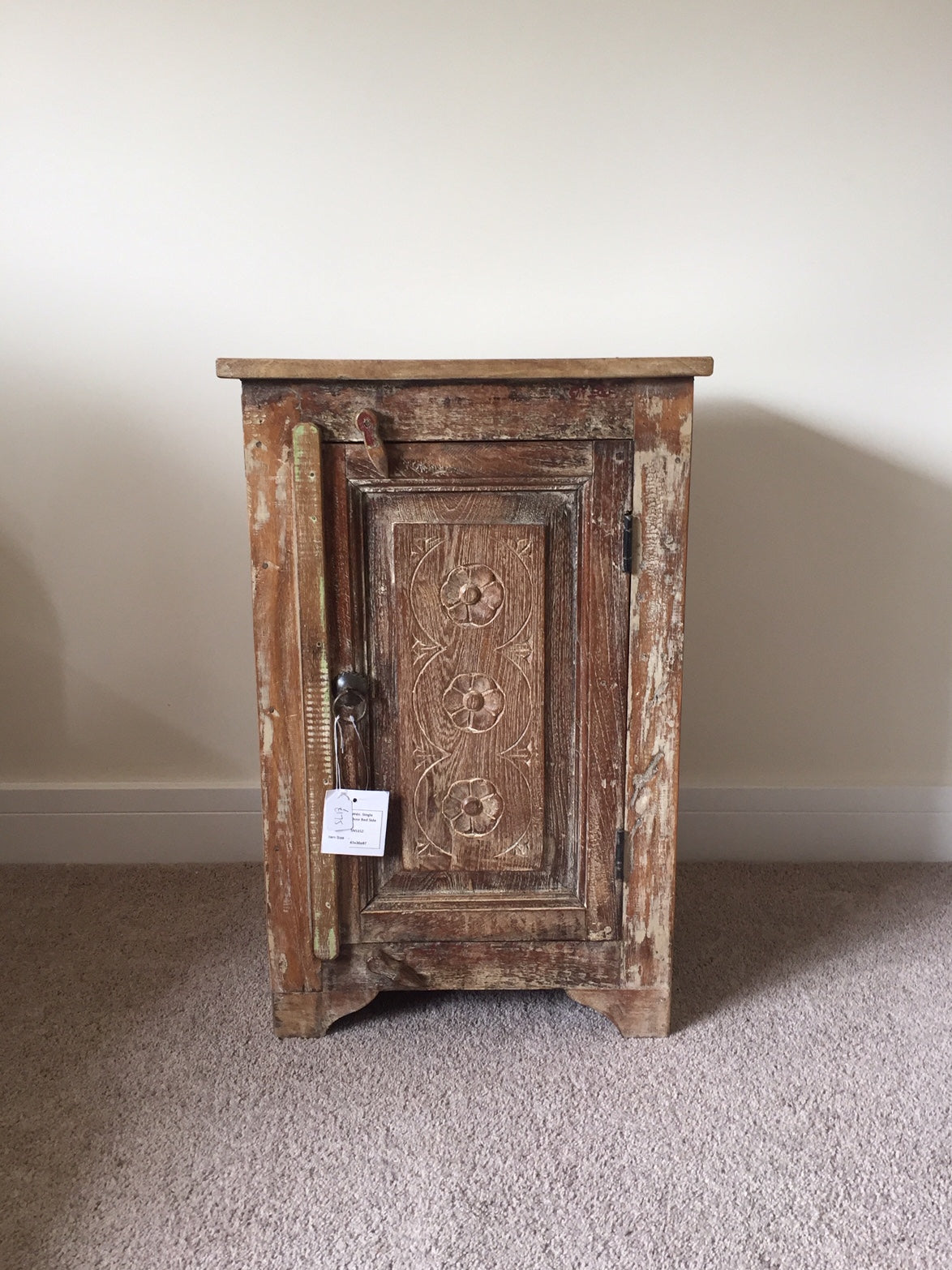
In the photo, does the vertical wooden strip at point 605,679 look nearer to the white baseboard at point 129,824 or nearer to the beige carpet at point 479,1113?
the beige carpet at point 479,1113

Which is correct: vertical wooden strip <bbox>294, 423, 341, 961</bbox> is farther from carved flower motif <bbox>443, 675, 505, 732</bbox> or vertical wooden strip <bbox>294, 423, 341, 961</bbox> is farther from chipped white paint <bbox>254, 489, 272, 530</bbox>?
carved flower motif <bbox>443, 675, 505, 732</bbox>

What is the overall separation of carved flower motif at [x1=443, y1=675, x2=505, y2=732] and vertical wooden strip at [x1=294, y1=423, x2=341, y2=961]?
0.52 ft

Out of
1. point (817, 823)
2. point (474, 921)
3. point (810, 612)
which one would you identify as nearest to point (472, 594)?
point (474, 921)

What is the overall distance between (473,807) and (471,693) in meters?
0.15

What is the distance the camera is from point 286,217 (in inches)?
58.2

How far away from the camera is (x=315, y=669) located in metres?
1.09

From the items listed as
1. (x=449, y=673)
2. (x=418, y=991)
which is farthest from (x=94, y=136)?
(x=418, y=991)

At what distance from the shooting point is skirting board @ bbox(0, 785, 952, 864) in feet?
5.47

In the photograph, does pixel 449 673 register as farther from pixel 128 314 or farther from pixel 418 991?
→ pixel 128 314

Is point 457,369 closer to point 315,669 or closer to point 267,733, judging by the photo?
point 315,669

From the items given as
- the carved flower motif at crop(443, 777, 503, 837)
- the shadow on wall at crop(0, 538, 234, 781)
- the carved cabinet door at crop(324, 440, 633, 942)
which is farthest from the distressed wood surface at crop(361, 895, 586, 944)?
the shadow on wall at crop(0, 538, 234, 781)

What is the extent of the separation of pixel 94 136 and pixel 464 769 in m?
1.24

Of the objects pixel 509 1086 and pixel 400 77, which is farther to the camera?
pixel 400 77

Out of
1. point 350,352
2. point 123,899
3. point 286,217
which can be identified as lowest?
point 123,899
